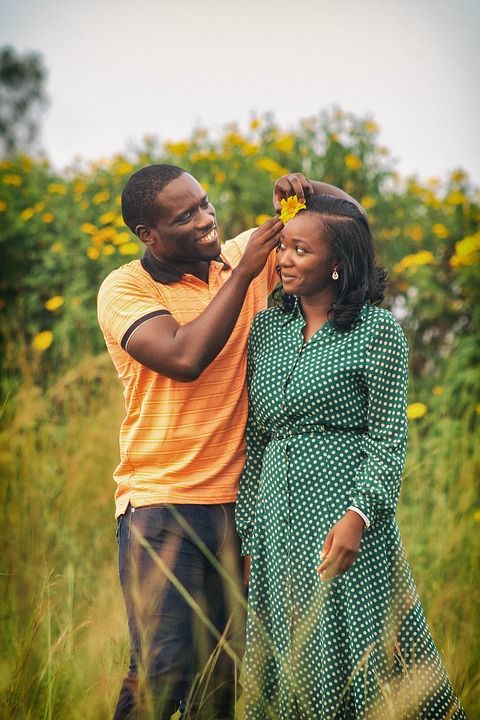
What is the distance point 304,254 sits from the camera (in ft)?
7.80

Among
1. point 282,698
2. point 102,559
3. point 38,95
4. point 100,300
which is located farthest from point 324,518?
point 38,95

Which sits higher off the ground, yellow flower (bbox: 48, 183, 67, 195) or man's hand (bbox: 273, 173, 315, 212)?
yellow flower (bbox: 48, 183, 67, 195)

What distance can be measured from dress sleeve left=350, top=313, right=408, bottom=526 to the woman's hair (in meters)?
0.12

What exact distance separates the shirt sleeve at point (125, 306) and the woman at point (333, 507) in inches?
15.0

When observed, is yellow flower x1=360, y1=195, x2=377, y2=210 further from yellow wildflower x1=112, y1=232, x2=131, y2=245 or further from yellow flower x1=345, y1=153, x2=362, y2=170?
yellow wildflower x1=112, y1=232, x2=131, y2=245

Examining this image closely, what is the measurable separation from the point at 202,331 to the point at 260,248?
0.29 m

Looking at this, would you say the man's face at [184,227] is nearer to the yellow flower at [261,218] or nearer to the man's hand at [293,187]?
the man's hand at [293,187]

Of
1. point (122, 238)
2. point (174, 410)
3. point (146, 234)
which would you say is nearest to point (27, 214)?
point (122, 238)

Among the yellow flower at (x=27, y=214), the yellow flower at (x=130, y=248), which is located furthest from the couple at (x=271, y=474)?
the yellow flower at (x=27, y=214)

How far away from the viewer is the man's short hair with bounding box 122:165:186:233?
103 inches

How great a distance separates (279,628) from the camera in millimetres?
2396

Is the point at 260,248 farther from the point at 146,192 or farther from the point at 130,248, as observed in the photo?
the point at 130,248

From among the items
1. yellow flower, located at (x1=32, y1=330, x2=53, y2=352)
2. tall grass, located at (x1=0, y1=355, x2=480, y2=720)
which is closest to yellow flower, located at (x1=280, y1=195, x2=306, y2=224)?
tall grass, located at (x1=0, y1=355, x2=480, y2=720)

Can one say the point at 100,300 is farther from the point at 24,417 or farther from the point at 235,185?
the point at 235,185
